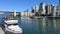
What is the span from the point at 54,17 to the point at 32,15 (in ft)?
45.9

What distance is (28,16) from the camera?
10269 cm

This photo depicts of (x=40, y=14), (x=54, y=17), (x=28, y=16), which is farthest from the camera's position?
(x=28, y=16)

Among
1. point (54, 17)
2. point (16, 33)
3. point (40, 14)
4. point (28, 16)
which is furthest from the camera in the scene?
point (28, 16)

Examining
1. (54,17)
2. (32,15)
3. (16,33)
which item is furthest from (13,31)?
(32,15)

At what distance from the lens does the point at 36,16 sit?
315 feet

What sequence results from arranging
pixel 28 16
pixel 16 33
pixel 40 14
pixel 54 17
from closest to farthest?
pixel 16 33 → pixel 54 17 → pixel 40 14 → pixel 28 16

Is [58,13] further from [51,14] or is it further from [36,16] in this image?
[36,16]

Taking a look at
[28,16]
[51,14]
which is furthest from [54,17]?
[28,16]

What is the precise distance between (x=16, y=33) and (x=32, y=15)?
92.1m

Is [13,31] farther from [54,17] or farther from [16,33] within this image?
[54,17]

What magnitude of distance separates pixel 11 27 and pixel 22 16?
92419mm

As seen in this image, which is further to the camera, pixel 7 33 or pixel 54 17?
pixel 54 17

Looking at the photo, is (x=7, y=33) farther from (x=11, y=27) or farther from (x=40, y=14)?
(x=40, y=14)

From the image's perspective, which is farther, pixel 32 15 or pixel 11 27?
pixel 32 15
